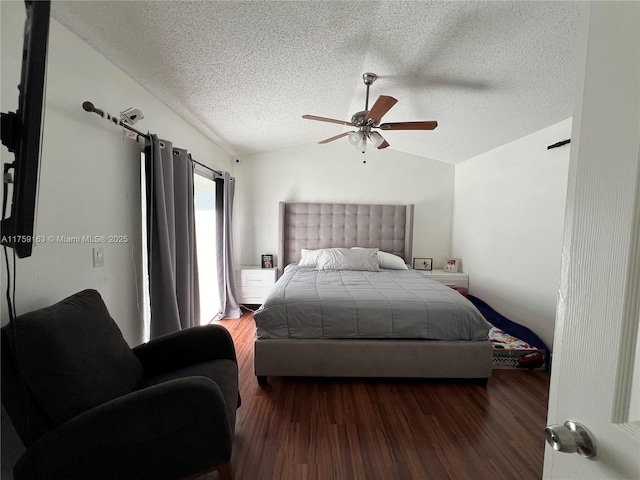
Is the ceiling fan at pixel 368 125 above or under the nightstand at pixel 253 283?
above

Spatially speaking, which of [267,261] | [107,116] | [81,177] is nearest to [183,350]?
[81,177]

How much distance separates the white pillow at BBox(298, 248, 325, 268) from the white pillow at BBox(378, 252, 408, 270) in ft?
2.66

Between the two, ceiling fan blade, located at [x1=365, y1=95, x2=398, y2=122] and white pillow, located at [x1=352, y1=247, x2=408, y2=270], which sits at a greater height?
ceiling fan blade, located at [x1=365, y1=95, x2=398, y2=122]

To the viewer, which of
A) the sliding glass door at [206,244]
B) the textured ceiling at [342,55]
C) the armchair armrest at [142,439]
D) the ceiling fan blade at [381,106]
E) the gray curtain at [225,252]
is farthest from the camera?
the gray curtain at [225,252]

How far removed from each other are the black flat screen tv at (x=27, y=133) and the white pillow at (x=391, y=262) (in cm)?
358

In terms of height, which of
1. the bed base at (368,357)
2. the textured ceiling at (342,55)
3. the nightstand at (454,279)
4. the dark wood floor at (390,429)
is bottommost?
the dark wood floor at (390,429)

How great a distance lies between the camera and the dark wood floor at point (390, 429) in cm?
158

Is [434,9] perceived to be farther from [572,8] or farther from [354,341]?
[354,341]

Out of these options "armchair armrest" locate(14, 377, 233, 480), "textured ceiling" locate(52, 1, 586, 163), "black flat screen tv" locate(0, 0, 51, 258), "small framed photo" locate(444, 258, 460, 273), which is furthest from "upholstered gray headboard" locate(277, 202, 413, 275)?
"black flat screen tv" locate(0, 0, 51, 258)

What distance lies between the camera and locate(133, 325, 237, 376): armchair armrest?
1.69 metres

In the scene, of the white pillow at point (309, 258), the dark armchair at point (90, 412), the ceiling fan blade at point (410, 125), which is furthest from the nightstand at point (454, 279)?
the dark armchair at point (90, 412)

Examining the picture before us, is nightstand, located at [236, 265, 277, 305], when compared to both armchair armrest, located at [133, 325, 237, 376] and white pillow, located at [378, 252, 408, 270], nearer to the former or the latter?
white pillow, located at [378, 252, 408, 270]

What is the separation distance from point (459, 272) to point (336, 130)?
266 cm

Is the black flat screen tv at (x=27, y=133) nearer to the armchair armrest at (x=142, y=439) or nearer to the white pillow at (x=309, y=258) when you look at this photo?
the armchair armrest at (x=142, y=439)
